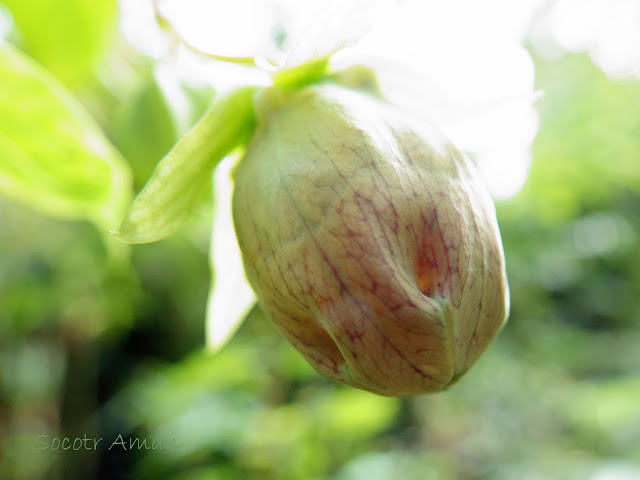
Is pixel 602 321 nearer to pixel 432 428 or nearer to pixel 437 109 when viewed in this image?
pixel 432 428

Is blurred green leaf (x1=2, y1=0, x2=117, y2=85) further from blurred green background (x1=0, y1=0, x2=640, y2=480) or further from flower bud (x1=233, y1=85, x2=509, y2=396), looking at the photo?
flower bud (x1=233, y1=85, x2=509, y2=396)

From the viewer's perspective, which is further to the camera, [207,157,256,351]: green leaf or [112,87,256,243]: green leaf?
[207,157,256,351]: green leaf

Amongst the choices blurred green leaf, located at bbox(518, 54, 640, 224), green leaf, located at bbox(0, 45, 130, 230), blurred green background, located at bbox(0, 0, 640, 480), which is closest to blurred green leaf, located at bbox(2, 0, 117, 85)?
blurred green background, located at bbox(0, 0, 640, 480)

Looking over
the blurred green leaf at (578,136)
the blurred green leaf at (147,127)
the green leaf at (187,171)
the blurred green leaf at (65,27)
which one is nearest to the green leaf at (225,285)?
the green leaf at (187,171)

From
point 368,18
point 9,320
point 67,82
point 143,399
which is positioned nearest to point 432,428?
point 143,399

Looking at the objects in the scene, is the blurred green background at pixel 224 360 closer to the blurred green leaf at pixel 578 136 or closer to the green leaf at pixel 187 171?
the blurred green leaf at pixel 578 136

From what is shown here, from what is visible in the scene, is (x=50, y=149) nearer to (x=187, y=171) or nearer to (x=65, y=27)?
(x=187, y=171)
